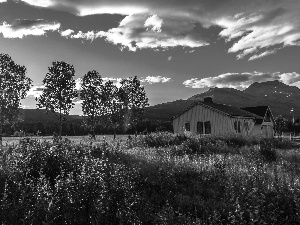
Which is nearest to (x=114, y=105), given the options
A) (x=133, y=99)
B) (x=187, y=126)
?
(x=133, y=99)

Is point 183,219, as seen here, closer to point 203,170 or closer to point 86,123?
point 203,170

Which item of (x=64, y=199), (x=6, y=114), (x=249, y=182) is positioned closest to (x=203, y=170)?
(x=249, y=182)

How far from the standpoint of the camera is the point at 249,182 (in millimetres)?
8164

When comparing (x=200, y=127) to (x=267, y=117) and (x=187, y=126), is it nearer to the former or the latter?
(x=187, y=126)

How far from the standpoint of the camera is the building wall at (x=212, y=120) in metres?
38.0

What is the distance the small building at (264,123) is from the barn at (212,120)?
217 cm

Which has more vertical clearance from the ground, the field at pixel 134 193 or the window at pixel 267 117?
the window at pixel 267 117

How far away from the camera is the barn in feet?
125

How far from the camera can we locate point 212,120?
39281 millimetres

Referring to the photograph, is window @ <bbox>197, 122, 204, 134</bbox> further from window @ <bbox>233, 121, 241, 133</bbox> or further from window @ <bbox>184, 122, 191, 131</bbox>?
window @ <bbox>233, 121, 241, 133</bbox>

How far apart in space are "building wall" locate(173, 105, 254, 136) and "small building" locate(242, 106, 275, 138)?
3.04 metres

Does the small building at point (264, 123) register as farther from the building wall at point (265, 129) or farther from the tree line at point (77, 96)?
the tree line at point (77, 96)

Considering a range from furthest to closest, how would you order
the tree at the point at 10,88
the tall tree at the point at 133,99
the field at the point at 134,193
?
the tall tree at the point at 133,99, the tree at the point at 10,88, the field at the point at 134,193

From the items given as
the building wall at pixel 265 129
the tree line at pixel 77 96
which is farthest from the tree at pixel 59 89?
the building wall at pixel 265 129
